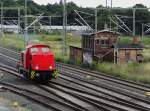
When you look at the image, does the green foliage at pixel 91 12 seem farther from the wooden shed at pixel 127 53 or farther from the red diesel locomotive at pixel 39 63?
the red diesel locomotive at pixel 39 63

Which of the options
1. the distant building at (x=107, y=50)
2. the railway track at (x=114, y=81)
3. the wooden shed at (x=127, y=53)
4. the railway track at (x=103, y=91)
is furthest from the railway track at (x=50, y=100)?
the distant building at (x=107, y=50)

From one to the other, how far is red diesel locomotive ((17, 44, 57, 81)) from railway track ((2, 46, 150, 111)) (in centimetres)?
81

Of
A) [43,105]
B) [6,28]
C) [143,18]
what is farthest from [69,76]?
[6,28]

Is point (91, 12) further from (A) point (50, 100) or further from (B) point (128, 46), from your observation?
(A) point (50, 100)

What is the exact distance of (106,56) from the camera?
45.0m

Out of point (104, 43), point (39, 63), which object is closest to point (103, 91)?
point (39, 63)

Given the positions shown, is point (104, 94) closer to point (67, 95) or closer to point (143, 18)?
point (67, 95)

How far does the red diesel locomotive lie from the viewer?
29.3m

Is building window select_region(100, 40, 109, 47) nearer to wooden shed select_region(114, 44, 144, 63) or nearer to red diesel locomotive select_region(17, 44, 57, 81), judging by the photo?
wooden shed select_region(114, 44, 144, 63)

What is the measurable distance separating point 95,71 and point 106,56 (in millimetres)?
5648

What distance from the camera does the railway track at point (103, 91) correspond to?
21531mm

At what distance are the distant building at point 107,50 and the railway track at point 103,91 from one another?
7.30 m

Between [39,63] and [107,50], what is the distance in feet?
55.0

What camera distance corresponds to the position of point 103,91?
1048 inches
